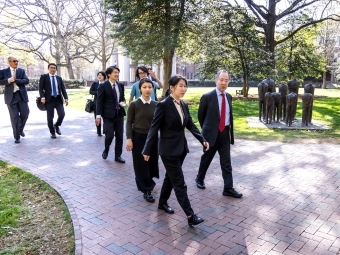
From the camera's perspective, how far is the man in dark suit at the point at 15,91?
7590mm

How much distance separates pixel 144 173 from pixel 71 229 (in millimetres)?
1219

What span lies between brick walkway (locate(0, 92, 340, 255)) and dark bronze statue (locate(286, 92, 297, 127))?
2.72 metres

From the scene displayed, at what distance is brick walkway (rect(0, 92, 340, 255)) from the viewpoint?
3.36 metres

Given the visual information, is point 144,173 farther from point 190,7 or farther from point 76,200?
point 190,7

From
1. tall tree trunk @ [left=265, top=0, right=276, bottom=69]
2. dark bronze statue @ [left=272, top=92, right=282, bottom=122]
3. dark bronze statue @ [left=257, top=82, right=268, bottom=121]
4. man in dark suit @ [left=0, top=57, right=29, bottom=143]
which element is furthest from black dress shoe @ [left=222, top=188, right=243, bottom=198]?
tall tree trunk @ [left=265, top=0, right=276, bottom=69]

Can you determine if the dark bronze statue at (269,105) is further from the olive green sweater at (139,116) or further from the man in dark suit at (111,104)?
the olive green sweater at (139,116)

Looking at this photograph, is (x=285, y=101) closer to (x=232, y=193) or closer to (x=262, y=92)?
(x=262, y=92)

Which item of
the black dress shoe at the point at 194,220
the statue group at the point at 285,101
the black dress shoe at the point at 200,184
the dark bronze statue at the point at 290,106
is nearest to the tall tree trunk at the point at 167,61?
the statue group at the point at 285,101

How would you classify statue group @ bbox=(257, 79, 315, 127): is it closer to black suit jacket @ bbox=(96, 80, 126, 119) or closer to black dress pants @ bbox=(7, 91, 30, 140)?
black suit jacket @ bbox=(96, 80, 126, 119)

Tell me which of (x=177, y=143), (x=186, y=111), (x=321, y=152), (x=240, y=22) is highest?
(x=240, y=22)

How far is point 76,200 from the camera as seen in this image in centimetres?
450

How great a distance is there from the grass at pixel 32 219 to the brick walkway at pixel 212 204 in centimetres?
15

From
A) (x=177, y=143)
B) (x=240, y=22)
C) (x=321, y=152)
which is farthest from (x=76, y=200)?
(x=240, y=22)

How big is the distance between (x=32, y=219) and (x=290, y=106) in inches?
324
